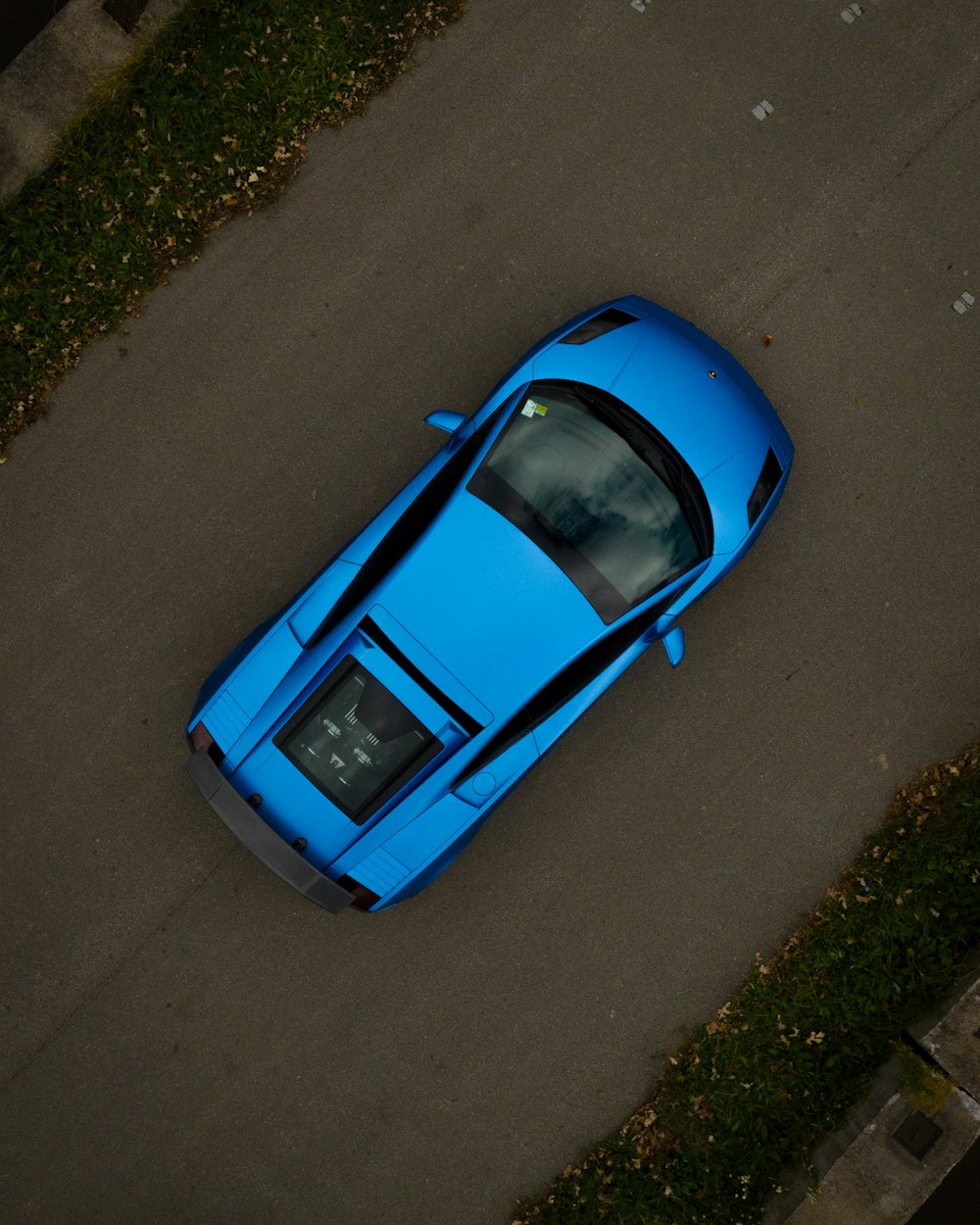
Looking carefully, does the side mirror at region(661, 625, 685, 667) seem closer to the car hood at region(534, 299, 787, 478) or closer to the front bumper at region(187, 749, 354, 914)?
the car hood at region(534, 299, 787, 478)

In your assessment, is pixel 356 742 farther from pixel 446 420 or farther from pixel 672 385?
pixel 672 385

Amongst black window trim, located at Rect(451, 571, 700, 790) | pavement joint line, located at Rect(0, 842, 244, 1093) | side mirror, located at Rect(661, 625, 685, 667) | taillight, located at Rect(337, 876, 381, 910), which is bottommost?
pavement joint line, located at Rect(0, 842, 244, 1093)

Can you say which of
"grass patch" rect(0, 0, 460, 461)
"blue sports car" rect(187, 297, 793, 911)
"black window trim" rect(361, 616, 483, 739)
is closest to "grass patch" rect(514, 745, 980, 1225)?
"blue sports car" rect(187, 297, 793, 911)

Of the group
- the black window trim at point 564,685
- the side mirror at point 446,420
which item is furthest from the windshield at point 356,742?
the side mirror at point 446,420

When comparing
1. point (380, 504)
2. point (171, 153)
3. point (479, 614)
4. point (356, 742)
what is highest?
point (171, 153)

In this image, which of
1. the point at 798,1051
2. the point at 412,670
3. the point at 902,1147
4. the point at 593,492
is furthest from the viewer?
the point at 798,1051

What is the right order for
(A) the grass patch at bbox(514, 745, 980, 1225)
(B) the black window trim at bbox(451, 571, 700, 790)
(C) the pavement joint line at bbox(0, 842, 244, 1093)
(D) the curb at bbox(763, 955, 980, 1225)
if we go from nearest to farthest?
(B) the black window trim at bbox(451, 571, 700, 790) < (D) the curb at bbox(763, 955, 980, 1225) < (A) the grass patch at bbox(514, 745, 980, 1225) < (C) the pavement joint line at bbox(0, 842, 244, 1093)

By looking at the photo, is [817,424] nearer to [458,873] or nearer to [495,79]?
[495,79]

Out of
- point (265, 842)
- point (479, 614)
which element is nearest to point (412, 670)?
point (479, 614)

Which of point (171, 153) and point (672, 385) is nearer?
point (672, 385)
